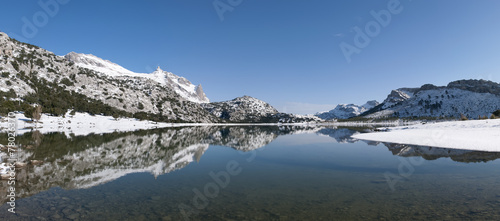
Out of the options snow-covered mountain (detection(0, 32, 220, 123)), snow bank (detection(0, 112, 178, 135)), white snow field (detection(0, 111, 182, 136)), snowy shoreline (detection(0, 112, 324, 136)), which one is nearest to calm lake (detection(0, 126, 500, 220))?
snowy shoreline (detection(0, 112, 324, 136))

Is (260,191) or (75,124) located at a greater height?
(75,124)

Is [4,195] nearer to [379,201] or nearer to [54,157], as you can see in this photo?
[54,157]

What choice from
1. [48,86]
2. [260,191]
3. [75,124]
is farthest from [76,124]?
[260,191]

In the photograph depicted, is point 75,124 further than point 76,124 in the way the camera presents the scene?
No

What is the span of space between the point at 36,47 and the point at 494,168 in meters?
252

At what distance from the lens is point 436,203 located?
1250 cm

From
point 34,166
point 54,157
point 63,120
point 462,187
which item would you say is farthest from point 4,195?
point 63,120

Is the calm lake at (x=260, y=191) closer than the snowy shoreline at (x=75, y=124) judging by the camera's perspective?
Yes

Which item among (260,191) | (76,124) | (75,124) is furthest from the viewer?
(76,124)

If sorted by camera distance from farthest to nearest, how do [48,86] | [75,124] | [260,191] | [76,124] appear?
[48,86], [76,124], [75,124], [260,191]

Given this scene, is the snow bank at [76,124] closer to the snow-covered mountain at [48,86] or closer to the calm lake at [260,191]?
the snow-covered mountain at [48,86]

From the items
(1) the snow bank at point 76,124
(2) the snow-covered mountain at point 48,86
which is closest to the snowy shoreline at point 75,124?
(1) the snow bank at point 76,124

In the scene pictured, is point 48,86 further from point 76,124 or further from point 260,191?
point 260,191

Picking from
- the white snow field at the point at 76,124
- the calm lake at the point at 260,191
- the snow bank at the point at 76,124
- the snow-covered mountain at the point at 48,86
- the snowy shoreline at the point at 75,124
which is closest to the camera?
the calm lake at the point at 260,191
